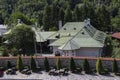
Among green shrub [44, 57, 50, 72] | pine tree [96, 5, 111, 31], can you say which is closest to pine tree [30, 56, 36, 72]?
green shrub [44, 57, 50, 72]

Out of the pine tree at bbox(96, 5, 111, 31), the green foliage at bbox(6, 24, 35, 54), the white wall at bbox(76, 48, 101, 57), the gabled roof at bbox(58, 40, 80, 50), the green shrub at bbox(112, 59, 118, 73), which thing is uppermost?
the pine tree at bbox(96, 5, 111, 31)

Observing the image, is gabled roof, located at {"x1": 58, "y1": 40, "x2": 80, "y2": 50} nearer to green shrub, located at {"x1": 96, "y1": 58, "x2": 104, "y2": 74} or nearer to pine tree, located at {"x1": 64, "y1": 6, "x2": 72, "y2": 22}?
green shrub, located at {"x1": 96, "y1": 58, "x2": 104, "y2": 74}

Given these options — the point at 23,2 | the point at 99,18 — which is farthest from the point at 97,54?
the point at 23,2

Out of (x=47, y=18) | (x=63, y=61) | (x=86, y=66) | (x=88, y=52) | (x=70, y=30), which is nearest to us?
(x=86, y=66)

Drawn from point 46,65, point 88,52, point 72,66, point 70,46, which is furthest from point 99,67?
point 88,52

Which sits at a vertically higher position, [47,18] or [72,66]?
[47,18]

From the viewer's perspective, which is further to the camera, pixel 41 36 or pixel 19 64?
pixel 41 36

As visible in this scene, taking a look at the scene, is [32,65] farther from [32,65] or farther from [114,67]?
[114,67]

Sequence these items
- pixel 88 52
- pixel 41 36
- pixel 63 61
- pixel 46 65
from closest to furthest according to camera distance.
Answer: pixel 46 65 < pixel 63 61 < pixel 88 52 < pixel 41 36

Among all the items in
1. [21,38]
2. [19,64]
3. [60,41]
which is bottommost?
[19,64]

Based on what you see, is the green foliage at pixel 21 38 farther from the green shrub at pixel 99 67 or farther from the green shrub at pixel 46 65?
the green shrub at pixel 99 67

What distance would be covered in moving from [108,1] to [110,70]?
112m

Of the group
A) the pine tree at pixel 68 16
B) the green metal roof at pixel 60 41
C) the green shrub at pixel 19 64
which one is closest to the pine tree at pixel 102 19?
the pine tree at pixel 68 16

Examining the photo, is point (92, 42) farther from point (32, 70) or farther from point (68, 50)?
point (32, 70)
